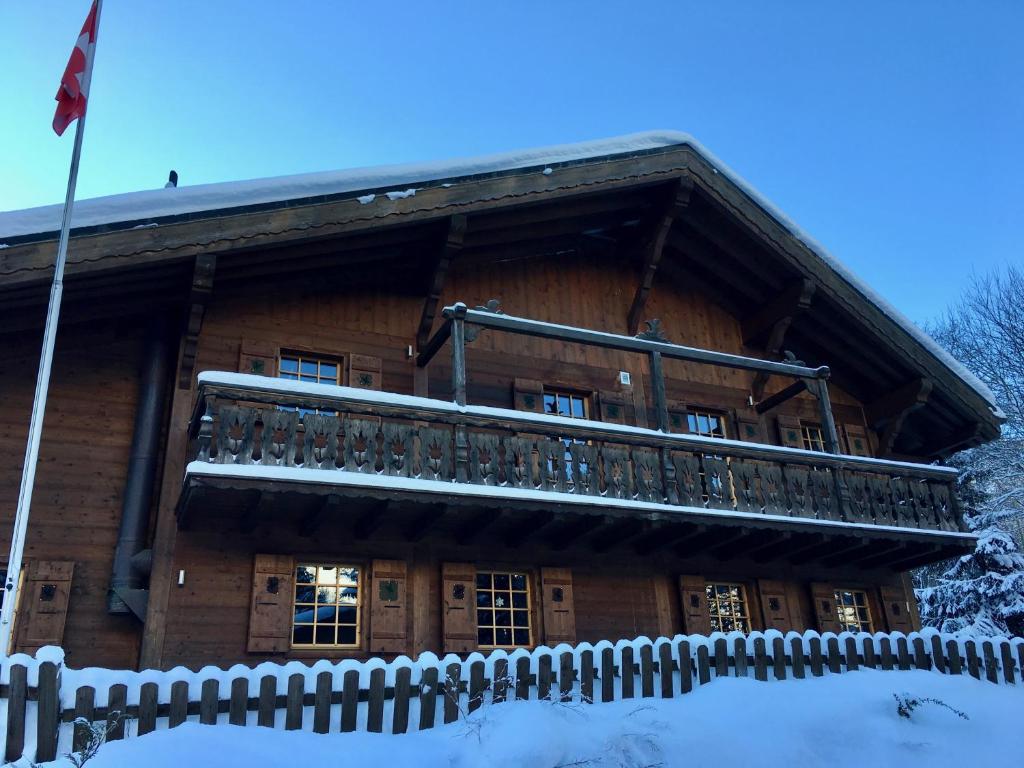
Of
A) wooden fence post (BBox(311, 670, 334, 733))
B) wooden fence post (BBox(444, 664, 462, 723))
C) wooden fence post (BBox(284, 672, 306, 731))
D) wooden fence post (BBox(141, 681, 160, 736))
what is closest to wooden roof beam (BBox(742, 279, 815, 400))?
wooden fence post (BBox(444, 664, 462, 723))

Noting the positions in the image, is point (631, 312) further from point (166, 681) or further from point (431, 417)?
point (166, 681)

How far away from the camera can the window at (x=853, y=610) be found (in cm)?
1638

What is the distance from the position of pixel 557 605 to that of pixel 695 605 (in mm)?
2553

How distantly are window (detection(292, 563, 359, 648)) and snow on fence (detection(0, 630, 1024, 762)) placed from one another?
3369 mm

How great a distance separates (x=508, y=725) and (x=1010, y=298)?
2593 centimetres

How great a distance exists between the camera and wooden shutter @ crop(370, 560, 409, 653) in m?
12.1

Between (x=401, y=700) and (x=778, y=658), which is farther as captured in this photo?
(x=778, y=658)

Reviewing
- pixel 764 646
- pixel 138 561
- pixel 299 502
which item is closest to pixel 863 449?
pixel 764 646

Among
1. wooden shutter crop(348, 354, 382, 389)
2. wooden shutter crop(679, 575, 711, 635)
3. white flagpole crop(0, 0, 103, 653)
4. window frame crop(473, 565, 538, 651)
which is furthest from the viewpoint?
wooden shutter crop(679, 575, 711, 635)

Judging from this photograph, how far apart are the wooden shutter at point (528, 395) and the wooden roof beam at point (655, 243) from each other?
8.99 ft

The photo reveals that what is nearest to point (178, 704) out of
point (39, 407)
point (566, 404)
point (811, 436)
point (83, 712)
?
point (83, 712)

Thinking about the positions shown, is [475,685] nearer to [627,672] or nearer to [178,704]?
[627,672]

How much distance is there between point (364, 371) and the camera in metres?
13.8

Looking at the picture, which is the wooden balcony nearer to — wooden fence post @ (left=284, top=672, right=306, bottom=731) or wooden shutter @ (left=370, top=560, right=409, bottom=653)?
wooden shutter @ (left=370, top=560, right=409, bottom=653)
